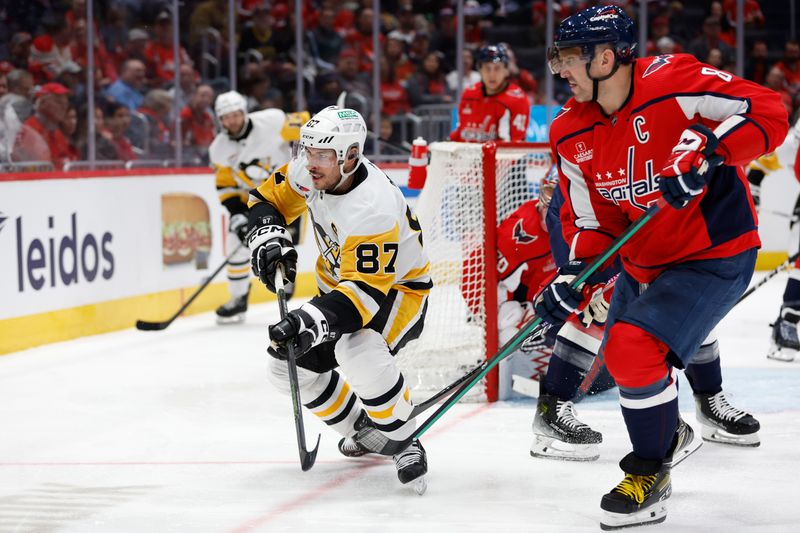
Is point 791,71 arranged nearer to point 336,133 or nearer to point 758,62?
point 758,62

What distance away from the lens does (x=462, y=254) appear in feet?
14.5

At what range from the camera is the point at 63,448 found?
11.8ft

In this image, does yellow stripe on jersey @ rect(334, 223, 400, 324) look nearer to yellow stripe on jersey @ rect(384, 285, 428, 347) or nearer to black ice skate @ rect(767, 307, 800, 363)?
yellow stripe on jersey @ rect(384, 285, 428, 347)

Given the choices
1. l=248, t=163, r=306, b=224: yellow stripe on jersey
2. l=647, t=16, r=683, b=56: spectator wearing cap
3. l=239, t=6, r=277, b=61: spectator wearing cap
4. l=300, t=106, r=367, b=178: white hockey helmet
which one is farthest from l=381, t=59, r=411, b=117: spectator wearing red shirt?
l=300, t=106, r=367, b=178: white hockey helmet

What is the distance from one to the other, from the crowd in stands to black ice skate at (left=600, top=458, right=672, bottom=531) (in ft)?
13.3

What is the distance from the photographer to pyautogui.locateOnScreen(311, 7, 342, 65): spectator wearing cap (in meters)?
9.05

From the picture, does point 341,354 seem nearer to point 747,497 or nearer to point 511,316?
point 747,497

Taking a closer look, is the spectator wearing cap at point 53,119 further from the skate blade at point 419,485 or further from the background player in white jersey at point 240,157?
the skate blade at point 419,485

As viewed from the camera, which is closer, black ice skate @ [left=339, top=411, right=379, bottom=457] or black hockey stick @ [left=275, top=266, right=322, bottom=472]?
black hockey stick @ [left=275, top=266, right=322, bottom=472]

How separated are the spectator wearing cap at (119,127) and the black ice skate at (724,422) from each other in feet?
13.9

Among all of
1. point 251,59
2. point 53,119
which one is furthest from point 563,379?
point 251,59

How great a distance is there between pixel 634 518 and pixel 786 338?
2.59 metres

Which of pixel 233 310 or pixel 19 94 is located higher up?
pixel 19 94

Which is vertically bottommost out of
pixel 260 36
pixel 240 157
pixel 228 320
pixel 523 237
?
pixel 228 320
